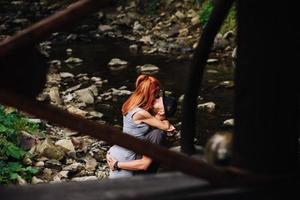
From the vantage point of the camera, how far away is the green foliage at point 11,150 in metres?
6.05

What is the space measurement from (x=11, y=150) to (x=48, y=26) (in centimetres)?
526

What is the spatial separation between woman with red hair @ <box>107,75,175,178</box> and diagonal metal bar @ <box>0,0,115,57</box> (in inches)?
147

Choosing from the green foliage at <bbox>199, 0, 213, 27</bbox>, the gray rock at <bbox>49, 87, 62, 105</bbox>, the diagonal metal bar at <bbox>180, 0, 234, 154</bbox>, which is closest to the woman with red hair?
the diagonal metal bar at <bbox>180, 0, 234, 154</bbox>

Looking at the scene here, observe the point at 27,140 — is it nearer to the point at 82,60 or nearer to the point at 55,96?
the point at 55,96

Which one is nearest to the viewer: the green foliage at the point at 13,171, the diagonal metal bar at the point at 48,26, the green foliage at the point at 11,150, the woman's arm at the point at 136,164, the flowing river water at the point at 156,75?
the diagonal metal bar at the point at 48,26

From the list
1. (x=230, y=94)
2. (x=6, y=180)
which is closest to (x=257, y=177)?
(x=6, y=180)

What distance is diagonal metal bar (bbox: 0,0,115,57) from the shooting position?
1531 millimetres

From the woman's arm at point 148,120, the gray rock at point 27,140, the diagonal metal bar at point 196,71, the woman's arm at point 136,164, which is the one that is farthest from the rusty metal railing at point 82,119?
the gray rock at point 27,140

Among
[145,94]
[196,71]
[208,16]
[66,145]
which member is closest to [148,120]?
[145,94]

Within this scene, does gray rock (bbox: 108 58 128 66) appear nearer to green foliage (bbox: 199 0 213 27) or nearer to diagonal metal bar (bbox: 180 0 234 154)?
green foliage (bbox: 199 0 213 27)

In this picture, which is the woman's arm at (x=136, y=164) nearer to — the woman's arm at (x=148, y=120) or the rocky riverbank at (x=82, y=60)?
the woman's arm at (x=148, y=120)

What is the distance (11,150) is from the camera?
6.61 meters

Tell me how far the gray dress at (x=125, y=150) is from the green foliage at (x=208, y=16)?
10.5 meters

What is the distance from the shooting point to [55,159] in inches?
292
